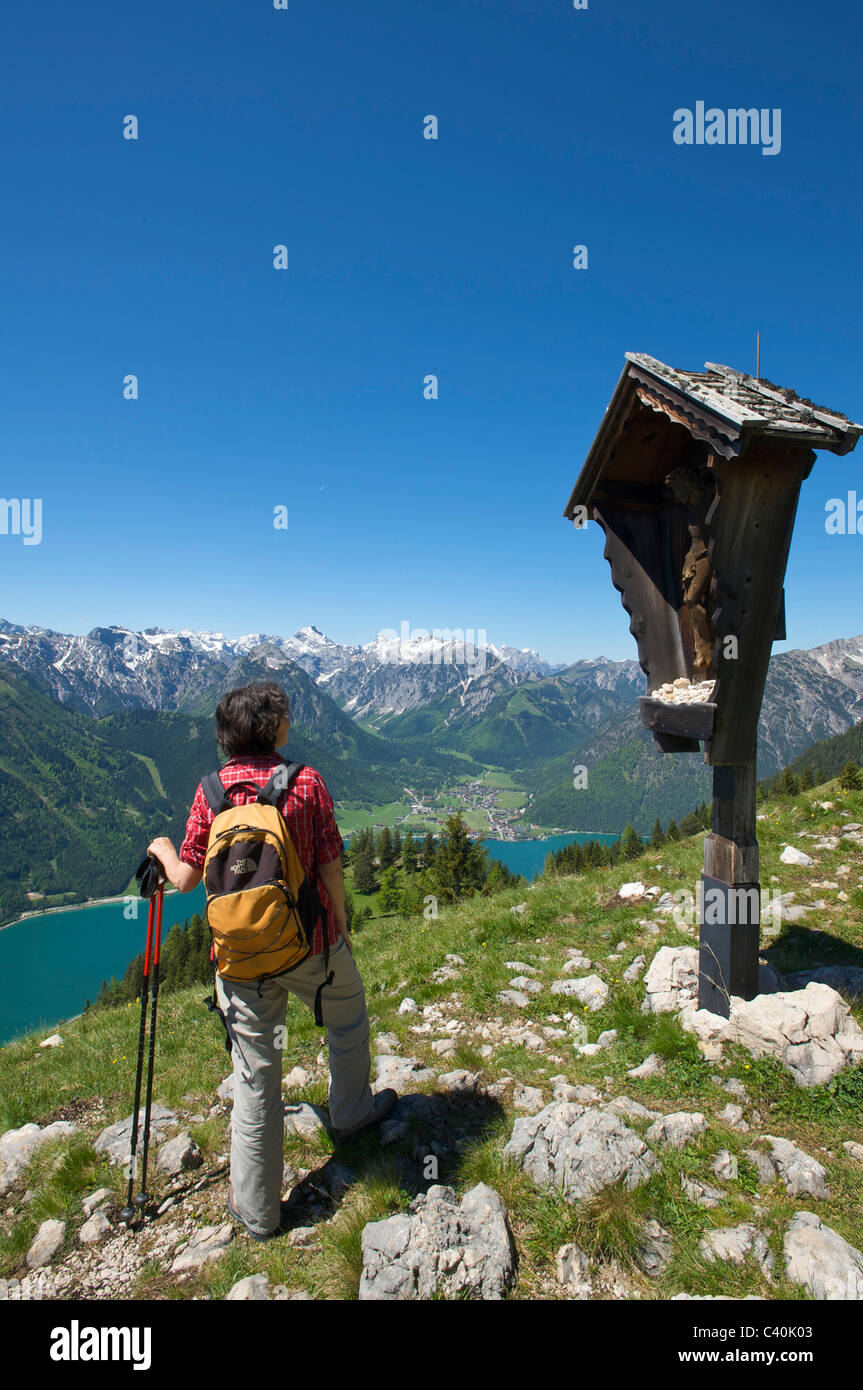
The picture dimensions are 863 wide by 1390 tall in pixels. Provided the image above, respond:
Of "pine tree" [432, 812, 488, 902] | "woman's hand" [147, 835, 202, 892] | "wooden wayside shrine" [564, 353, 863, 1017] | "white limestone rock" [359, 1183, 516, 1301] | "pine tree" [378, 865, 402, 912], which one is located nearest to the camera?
"white limestone rock" [359, 1183, 516, 1301]

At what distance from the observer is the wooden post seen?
6.34m

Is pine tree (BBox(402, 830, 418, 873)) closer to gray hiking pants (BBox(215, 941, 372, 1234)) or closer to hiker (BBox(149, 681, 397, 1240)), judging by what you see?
hiker (BBox(149, 681, 397, 1240))

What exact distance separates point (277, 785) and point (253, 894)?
789 mm

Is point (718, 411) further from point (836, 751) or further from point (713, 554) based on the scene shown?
point (836, 751)

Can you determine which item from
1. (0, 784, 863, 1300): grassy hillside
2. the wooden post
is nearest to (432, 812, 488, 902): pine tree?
(0, 784, 863, 1300): grassy hillside

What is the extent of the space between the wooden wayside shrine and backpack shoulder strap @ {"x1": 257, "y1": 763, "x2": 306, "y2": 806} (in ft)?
13.5

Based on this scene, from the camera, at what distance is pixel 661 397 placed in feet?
20.0

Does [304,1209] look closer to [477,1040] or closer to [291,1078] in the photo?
[291,1078]

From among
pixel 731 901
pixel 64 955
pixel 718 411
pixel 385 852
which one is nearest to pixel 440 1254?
pixel 731 901

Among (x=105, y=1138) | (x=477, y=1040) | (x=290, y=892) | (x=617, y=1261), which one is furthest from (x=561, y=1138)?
(x=105, y=1138)

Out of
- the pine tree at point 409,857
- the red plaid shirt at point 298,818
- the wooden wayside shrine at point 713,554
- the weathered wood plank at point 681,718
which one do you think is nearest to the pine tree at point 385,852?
the pine tree at point 409,857

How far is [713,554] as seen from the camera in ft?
19.5

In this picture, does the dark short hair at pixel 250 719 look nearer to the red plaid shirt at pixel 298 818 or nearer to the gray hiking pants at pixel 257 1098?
the red plaid shirt at pixel 298 818

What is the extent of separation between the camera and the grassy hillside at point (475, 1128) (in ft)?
13.1
